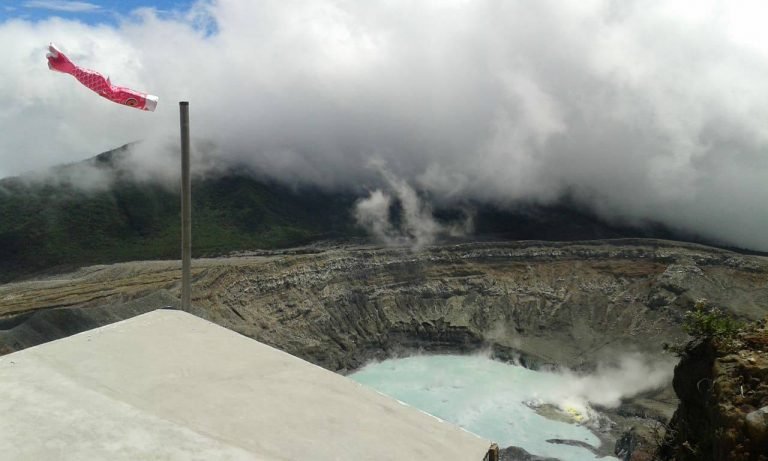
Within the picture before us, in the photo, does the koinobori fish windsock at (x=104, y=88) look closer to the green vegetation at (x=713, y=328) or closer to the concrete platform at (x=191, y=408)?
the concrete platform at (x=191, y=408)

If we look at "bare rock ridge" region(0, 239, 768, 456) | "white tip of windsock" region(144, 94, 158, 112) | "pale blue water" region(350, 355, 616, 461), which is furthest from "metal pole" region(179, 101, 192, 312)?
"bare rock ridge" region(0, 239, 768, 456)

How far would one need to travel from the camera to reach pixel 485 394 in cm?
5266

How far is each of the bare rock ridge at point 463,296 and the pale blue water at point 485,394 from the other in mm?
2470

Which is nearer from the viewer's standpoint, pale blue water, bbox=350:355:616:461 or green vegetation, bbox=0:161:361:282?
pale blue water, bbox=350:355:616:461

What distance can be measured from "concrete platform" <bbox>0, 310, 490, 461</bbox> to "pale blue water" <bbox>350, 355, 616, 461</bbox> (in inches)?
1389

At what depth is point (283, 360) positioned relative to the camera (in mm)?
9500

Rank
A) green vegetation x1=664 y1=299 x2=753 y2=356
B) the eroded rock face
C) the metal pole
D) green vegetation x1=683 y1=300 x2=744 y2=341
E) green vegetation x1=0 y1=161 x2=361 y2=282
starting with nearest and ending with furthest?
the metal pole → green vegetation x1=664 y1=299 x2=753 y2=356 → green vegetation x1=683 y1=300 x2=744 y2=341 → the eroded rock face → green vegetation x1=0 y1=161 x2=361 y2=282

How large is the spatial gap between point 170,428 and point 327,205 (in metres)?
107

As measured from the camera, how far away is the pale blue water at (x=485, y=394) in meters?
43.3

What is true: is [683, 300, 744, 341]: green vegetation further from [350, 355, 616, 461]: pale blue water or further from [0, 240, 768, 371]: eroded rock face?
[0, 240, 768, 371]: eroded rock face

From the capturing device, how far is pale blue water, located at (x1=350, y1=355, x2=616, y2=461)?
4334 centimetres

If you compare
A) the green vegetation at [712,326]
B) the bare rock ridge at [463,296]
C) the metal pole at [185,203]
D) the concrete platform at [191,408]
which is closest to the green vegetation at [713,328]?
the green vegetation at [712,326]

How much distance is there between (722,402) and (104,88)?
44.7 ft

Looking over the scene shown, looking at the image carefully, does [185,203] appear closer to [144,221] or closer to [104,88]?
[104,88]
